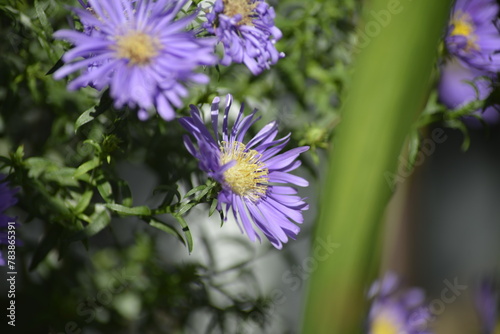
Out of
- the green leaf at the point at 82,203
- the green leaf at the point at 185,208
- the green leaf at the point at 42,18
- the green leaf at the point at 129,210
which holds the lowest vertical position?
the green leaf at the point at 82,203

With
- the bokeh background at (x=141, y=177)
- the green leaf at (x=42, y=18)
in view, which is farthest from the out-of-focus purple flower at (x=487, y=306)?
the green leaf at (x=42, y=18)

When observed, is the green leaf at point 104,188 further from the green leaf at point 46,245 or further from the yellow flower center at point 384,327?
the yellow flower center at point 384,327

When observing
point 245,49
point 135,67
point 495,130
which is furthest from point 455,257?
point 135,67

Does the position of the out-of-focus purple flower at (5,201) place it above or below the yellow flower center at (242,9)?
below

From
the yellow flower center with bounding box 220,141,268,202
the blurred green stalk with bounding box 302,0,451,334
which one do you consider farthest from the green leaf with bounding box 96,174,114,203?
the blurred green stalk with bounding box 302,0,451,334

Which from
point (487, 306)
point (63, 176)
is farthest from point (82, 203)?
point (487, 306)

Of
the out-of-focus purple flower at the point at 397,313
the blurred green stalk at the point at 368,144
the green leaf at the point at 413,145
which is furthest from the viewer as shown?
the out-of-focus purple flower at the point at 397,313

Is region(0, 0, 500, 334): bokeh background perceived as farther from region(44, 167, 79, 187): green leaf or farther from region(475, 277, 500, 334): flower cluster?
region(475, 277, 500, 334): flower cluster

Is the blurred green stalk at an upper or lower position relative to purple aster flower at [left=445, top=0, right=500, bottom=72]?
upper

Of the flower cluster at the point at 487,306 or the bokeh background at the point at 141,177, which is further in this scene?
the flower cluster at the point at 487,306
